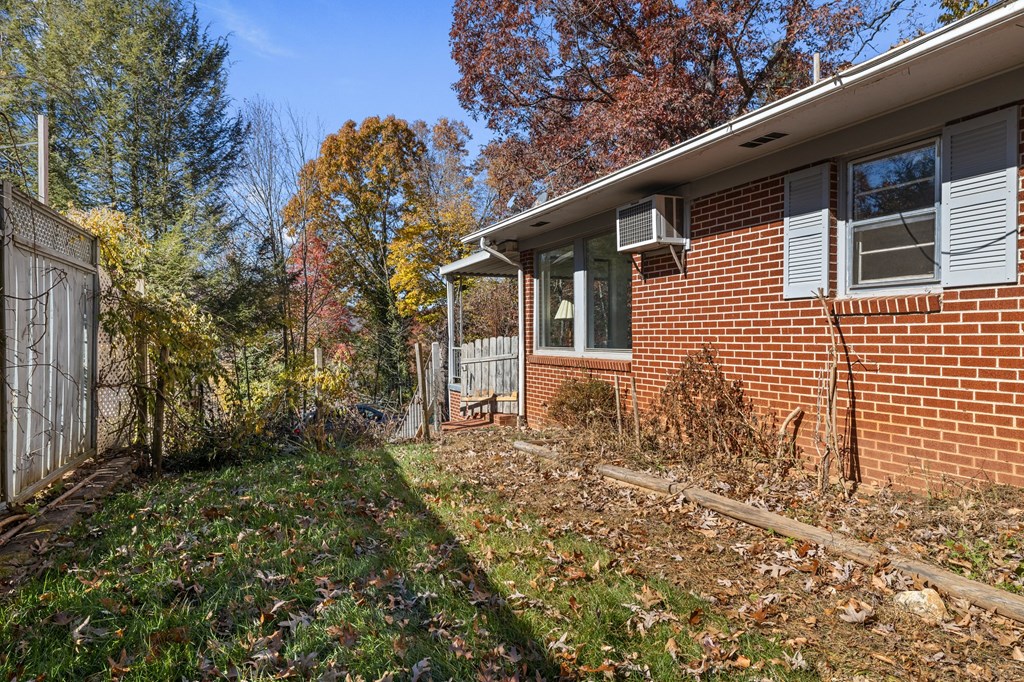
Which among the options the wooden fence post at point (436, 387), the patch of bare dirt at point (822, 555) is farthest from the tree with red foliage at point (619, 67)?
the patch of bare dirt at point (822, 555)

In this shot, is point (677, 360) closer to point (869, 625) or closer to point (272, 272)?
point (869, 625)

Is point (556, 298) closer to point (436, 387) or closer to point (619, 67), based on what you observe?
point (436, 387)

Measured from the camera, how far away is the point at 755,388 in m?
5.98

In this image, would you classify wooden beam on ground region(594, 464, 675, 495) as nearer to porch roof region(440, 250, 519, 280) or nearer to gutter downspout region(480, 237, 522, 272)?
gutter downspout region(480, 237, 522, 272)

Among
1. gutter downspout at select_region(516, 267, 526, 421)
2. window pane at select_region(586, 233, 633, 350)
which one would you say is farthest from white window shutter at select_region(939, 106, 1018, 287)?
gutter downspout at select_region(516, 267, 526, 421)

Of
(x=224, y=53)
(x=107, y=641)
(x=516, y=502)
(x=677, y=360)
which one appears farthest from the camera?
(x=224, y=53)

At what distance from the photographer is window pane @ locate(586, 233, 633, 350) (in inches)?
316

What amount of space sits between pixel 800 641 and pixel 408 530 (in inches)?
107

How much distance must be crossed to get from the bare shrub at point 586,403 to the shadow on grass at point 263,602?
10.3 ft

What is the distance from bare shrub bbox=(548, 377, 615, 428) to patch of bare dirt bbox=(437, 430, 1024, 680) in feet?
5.31

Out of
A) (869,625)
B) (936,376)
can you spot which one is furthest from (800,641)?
(936,376)

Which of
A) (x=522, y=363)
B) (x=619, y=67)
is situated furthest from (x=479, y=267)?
(x=619, y=67)

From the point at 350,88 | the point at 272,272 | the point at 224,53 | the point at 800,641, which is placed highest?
the point at 224,53

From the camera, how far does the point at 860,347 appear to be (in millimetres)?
5027
